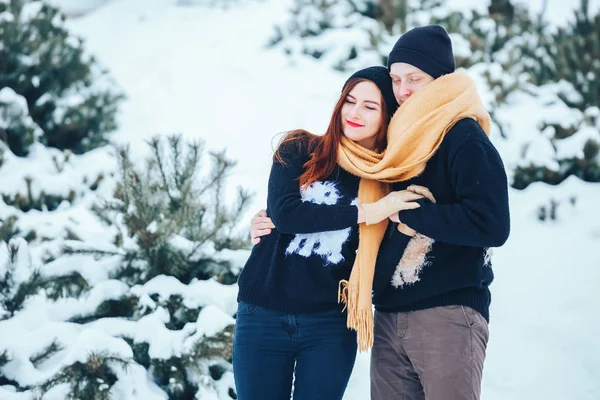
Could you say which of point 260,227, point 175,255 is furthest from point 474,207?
point 175,255

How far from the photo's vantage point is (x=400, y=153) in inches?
78.3

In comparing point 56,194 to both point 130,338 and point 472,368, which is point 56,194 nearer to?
point 130,338

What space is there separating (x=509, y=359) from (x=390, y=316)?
5.20 ft

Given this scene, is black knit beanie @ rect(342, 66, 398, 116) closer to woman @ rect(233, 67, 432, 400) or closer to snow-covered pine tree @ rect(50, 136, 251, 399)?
woman @ rect(233, 67, 432, 400)

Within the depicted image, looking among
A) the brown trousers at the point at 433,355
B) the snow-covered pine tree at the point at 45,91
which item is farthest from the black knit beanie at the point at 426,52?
the snow-covered pine tree at the point at 45,91

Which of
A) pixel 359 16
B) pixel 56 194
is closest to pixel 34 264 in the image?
pixel 56 194

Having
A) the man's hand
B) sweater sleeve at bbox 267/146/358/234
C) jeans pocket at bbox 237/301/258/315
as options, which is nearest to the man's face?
sweater sleeve at bbox 267/146/358/234

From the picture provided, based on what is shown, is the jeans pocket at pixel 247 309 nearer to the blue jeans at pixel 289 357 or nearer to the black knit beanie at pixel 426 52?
the blue jeans at pixel 289 357

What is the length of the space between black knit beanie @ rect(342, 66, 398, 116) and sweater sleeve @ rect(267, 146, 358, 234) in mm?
428

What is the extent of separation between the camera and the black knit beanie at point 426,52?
207cm

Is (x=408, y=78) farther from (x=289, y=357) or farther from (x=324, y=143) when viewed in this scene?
(x=289, y=357)

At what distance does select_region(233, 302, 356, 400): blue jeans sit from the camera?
204 centimetres

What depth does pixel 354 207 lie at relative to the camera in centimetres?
200

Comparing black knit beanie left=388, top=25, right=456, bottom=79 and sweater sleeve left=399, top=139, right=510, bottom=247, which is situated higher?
black knit beanie left=388, top=25, right=456, bottom=79
